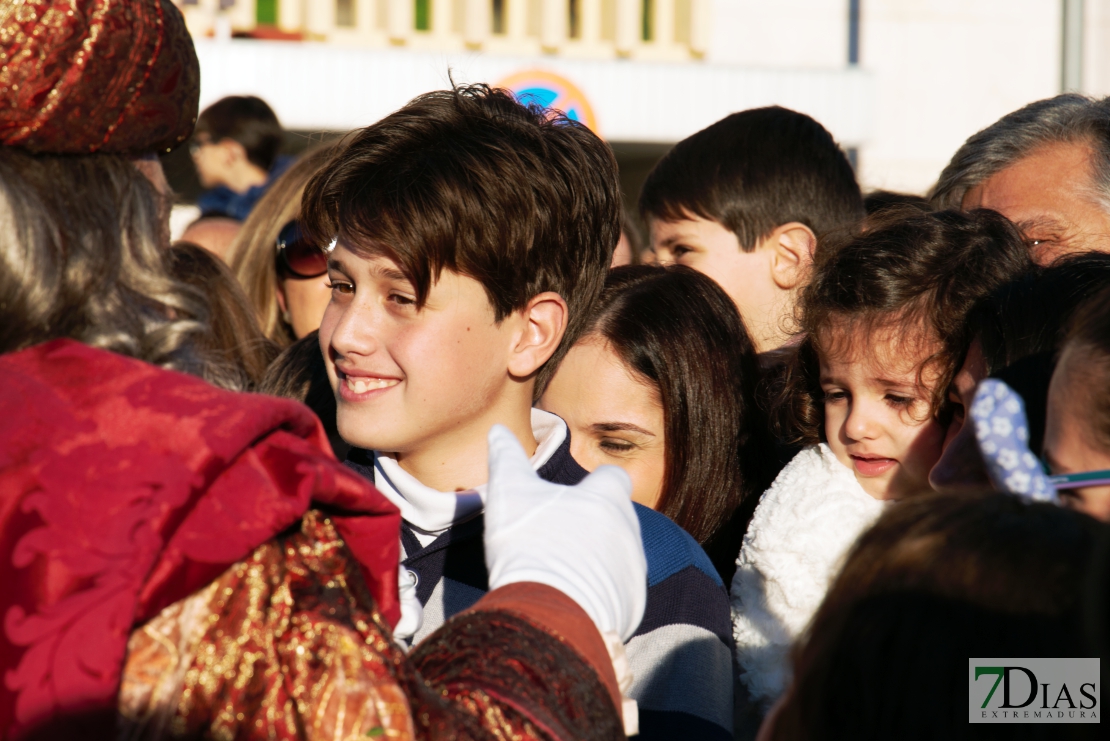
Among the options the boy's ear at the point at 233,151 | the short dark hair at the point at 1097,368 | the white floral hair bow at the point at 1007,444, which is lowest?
the white floral hair bow at the point at 1007,444

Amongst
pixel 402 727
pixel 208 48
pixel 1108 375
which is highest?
pixel 208 48

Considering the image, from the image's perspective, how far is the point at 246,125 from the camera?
5449mm

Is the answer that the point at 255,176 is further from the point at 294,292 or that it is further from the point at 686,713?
the point at 686,713

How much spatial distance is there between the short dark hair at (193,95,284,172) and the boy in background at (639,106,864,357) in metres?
2.82

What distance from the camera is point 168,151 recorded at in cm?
141

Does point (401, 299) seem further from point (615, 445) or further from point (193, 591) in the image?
point (193, 591)

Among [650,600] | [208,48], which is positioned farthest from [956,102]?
[650,600]

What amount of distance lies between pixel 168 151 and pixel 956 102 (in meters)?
8.37

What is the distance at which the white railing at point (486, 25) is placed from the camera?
7895 millimetres

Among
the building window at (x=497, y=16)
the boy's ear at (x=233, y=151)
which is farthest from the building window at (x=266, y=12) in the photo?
the boy's ear at (x=233, y=151)

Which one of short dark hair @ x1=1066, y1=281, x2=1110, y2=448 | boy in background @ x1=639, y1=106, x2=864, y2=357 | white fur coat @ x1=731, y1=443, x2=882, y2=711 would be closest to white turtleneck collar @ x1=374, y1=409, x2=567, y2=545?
white fur coat @ x1=731, y1=443, x2=882, y2=711

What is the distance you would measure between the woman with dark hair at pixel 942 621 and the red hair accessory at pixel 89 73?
3.09ft

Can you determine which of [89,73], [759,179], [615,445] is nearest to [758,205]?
[759,179]

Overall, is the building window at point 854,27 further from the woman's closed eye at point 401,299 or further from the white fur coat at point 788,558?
the woman's closed eye at point 401,299
